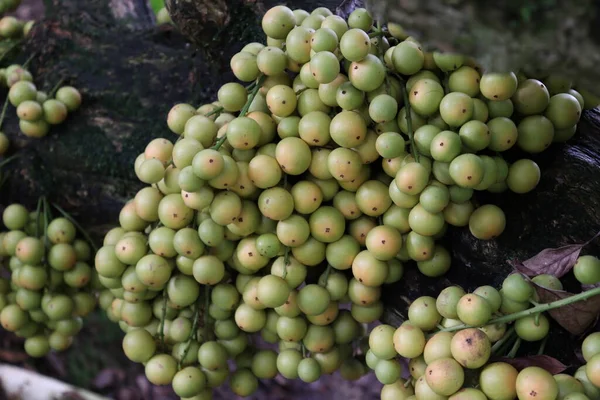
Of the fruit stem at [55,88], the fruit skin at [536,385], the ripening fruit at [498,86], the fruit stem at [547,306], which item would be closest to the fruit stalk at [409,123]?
the ripening fruit at [498,86]

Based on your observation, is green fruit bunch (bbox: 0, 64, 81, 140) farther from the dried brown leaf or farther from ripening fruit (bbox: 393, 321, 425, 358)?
the dried brown leaf

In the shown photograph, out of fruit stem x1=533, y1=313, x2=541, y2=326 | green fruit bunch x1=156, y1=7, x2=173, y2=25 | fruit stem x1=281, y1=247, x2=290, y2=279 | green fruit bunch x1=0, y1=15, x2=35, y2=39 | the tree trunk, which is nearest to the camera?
fruit stem x1=533, y1=313, x2=541, y2=326

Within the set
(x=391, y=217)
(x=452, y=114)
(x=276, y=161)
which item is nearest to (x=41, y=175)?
(x=276, y=161)

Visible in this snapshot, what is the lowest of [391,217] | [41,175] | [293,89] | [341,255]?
[41,175]

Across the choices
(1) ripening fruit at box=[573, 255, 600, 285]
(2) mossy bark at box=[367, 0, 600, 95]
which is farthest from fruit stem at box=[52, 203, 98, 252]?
(2) mossy bark at box=[367, 0, 600, 95]

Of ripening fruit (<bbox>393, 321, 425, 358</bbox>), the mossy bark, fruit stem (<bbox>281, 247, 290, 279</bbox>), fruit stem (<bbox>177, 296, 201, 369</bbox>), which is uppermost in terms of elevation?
the mossy bark

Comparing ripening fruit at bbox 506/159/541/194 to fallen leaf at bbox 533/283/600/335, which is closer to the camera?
fallen leaf at bbox 533/283/600/335

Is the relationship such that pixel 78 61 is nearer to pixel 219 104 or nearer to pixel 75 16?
pixel 75 16
